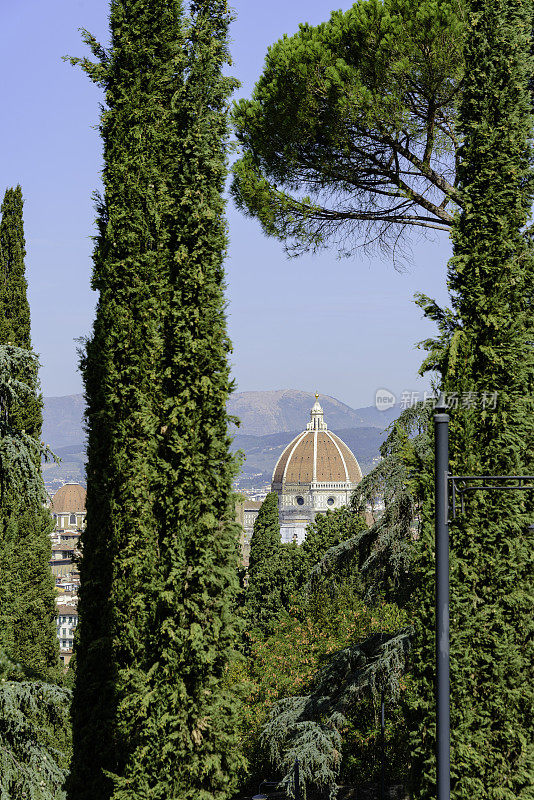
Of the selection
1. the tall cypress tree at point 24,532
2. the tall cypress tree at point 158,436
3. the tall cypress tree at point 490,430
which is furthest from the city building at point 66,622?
the tall cypress tree at point 490,430

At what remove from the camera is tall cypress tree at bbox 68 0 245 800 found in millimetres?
6543

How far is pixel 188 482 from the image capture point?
6664mm

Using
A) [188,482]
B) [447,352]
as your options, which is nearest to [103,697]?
[188,482]

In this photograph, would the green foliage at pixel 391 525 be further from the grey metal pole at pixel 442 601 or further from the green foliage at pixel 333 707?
the grey metal pole at pixel 442 601

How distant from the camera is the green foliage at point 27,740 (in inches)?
328

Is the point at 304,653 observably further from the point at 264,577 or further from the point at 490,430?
the point at 264,577

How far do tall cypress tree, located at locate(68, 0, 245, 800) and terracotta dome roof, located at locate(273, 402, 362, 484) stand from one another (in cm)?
16100

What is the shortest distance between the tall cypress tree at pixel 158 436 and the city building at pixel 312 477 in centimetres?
16012

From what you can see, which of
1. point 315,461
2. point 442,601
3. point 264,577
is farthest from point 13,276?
point 315,461

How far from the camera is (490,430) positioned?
25.7 feet

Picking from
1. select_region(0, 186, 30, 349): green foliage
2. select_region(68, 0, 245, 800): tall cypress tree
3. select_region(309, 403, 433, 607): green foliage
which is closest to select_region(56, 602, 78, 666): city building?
select_region(0, 186, 30, 349): green foliage

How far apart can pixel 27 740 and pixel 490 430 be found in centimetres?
598

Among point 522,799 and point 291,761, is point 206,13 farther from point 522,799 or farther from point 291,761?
point 291,761

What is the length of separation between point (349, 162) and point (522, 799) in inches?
337
